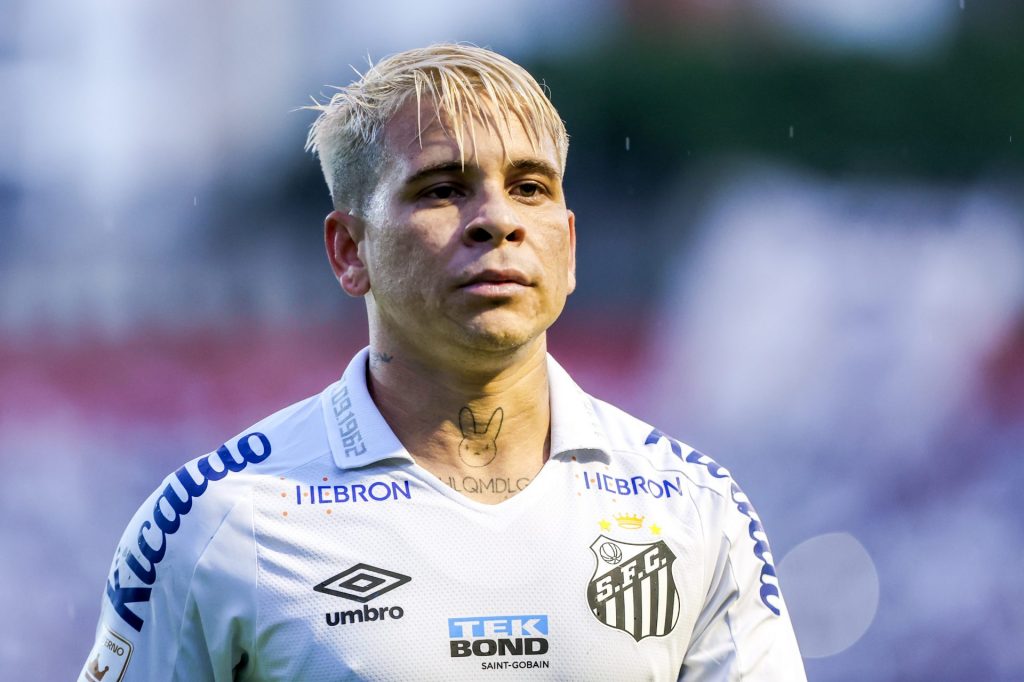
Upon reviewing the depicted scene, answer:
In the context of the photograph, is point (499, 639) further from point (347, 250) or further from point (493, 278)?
point (347, 250)

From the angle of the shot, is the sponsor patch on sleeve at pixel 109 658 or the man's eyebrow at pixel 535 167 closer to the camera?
the sponsor patch on sleeve at pixel 109 658

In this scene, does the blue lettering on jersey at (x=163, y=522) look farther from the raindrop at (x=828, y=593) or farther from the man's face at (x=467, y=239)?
the raindrop at (x=828, y=593)

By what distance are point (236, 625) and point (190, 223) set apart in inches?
170

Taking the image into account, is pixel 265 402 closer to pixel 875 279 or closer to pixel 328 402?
pixel 875 279

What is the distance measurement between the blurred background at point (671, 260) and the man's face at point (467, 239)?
12.1 feet

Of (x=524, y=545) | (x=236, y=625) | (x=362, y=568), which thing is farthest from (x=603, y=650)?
(x=236, y=625)

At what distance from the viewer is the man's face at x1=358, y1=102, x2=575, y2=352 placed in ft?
8.57

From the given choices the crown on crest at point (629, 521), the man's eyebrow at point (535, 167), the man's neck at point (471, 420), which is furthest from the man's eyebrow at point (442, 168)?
the crown on crest at point (629, 521)

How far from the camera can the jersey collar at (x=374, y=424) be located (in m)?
2.70

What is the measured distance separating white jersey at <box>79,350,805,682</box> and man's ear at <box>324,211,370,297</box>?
0.77 ft

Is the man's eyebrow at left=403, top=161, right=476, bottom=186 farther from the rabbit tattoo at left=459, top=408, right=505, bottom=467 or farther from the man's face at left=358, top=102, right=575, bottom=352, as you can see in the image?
the rabbit tattoo at left=459, top=408, right=505, bottom=467

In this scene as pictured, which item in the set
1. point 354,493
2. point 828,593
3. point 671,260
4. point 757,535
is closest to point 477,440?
point 354,493

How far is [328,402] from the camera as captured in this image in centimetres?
285

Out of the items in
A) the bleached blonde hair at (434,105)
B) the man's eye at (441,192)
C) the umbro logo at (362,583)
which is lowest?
the umbro logo at (362,583)
